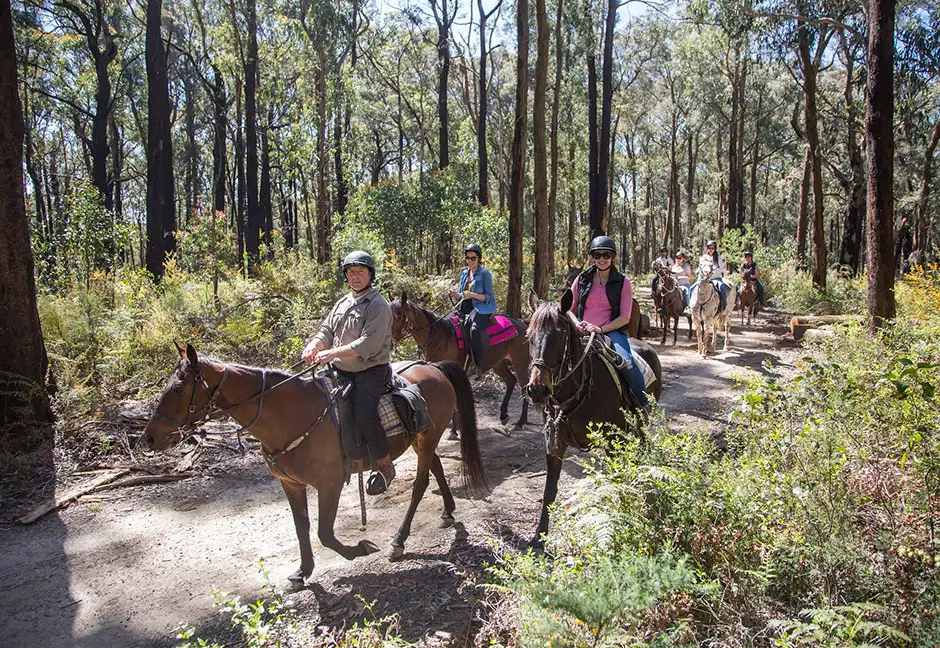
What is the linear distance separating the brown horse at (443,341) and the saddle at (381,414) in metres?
3.42

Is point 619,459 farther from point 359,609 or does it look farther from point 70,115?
point 70,115

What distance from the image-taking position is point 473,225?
2159 centimetres

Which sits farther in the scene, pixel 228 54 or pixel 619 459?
pixel 228 54

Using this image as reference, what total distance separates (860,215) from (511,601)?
28367mm

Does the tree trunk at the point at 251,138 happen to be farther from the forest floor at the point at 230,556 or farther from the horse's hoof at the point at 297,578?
the horse's hoof at the point at 297,578

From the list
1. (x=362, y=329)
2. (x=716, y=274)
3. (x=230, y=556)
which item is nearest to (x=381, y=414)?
(x=362, y=329)

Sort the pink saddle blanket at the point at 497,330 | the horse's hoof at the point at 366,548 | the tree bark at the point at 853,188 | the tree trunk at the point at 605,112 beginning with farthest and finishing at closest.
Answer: the tree trunk at the point at 605,112, the tree bark at the point at 853,188, the pink saddle blanket at the point at 497,330, the horse's hoof at the point at 366,548

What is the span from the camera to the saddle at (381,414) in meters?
4.94

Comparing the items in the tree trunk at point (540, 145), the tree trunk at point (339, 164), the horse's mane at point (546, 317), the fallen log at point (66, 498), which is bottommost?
the fallen log at point (66, 498)

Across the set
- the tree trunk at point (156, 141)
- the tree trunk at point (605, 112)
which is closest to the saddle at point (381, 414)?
the tree trunk at point (156, 141)

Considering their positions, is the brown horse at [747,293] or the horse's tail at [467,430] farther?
the brown horse at [747,293]

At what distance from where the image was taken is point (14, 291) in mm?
7789

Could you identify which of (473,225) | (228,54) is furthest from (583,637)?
(228,54)

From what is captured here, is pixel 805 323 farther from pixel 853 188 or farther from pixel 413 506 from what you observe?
pixel 413 506
